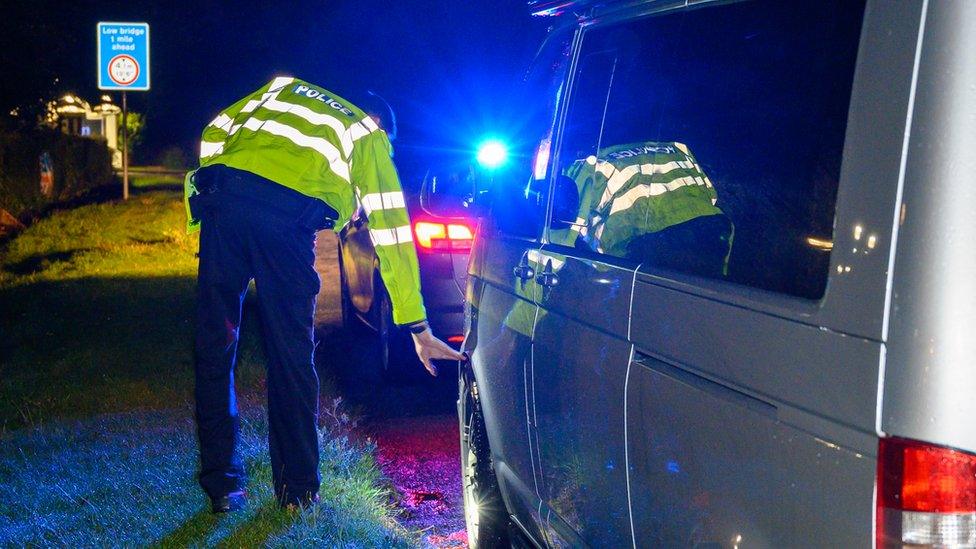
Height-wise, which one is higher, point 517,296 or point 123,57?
point 123,57

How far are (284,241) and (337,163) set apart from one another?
36 centimetres

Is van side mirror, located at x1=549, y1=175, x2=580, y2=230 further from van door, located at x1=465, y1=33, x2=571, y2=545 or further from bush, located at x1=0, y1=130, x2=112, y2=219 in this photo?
bush, located at x1=0, y1=130, x2=112, y2=219

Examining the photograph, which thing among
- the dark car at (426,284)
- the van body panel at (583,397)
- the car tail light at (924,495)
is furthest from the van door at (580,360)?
the dark car at (426,284)

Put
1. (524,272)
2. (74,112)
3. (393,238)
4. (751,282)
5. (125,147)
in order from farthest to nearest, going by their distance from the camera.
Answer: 1. (74,112)
2. (125,147)
3. (393,238)
4. (524,272)
5. (751,282)

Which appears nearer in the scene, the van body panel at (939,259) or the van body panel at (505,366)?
the van body panel at (939,259)

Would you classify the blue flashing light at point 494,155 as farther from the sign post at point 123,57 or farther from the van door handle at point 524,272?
the sign post at point 123,57

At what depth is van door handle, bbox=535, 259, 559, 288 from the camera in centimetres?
321

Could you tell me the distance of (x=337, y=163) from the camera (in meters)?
4.40

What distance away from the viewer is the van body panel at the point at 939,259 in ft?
5.44

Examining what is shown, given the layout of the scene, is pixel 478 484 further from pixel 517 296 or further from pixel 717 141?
pixel 717 141

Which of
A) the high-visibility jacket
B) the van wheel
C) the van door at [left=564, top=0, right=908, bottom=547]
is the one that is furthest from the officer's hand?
the van door at [left=564, top=0, right=908, bottom=547]

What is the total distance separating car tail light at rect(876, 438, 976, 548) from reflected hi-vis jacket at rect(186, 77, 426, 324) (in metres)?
2.81

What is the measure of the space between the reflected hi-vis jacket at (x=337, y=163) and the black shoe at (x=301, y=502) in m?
0.82

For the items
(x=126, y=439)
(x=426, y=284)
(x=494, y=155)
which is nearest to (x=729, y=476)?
(x=494, y=155)
